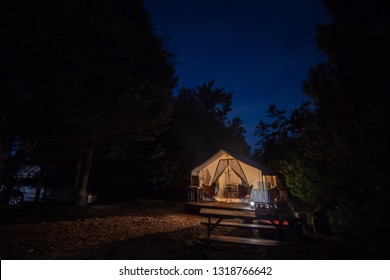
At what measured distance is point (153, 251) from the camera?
13.4 feet

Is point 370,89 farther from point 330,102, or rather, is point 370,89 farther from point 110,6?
point 110,6

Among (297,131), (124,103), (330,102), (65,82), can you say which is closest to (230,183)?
(297,131)

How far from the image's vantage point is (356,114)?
4004 millimetres

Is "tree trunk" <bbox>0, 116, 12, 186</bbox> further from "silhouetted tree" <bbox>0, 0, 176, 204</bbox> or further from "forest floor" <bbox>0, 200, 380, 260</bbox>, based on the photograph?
"forest floor" <bbox>0, 200, 380, 260</bbox>

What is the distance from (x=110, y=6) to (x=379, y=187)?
1145cm

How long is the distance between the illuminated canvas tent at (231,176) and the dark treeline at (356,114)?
6.16 metres

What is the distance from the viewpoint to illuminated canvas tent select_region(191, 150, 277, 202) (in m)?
11.3

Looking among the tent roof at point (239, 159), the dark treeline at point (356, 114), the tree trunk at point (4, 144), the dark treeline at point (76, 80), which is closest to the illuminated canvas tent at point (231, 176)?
the tent roof at point (239, 159)

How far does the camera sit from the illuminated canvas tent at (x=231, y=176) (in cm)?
1129

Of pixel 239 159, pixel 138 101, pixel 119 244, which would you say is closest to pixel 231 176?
pixel 239 159

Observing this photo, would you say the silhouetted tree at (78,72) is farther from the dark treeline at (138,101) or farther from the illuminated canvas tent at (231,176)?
the illuminated canvas tent at (231,176)

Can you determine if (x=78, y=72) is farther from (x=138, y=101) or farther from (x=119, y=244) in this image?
(x=119, y=244)

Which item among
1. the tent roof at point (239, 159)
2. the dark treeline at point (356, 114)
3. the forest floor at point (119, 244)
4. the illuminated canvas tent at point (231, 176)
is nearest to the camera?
the dark treeline at point (356, 114)

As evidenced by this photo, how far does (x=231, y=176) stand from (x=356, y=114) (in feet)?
32.9
